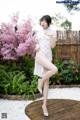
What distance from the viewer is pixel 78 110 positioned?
23.3 ft

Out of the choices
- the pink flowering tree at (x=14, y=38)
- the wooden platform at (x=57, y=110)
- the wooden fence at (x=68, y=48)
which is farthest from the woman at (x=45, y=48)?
the wooden fence at (x=68, y=48)

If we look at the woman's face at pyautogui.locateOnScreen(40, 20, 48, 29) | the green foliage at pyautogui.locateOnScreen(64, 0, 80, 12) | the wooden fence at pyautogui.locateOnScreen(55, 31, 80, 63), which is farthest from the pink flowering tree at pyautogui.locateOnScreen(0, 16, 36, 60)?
the green foliage at pyautogui.locateOnScreen(64, 0, 80, 12)

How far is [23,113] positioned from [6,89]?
1634mm

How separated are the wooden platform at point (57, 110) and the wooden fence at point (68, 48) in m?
3.83

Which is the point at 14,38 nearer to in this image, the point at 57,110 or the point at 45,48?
the point at 57,110

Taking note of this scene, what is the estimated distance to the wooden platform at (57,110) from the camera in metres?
6.61

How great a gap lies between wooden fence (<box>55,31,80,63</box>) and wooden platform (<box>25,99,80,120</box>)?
383 centimetres

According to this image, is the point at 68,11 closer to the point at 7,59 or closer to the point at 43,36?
the point at 7,59

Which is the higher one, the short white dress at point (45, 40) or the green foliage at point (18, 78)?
the short white dress at point (45, 40)

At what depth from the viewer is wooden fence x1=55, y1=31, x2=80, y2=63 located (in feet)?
38.1

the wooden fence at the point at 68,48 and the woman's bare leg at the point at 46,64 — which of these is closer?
the woman's bare leg at the point at 46,64

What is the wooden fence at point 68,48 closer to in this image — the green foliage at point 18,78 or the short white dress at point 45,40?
the green foliage at point 18,78

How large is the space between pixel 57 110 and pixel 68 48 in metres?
5.02

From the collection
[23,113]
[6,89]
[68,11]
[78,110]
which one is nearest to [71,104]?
[78,110]
